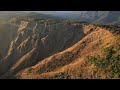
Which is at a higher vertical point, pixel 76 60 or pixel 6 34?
pixel 6 34

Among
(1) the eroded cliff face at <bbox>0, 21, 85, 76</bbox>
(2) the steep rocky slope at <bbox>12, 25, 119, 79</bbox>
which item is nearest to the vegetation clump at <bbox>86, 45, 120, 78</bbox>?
(2) the steep rocky slope at <bbox>12, 25, 119, 79</bbox>

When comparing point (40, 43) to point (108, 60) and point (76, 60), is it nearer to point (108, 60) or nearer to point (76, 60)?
point (76, 60)

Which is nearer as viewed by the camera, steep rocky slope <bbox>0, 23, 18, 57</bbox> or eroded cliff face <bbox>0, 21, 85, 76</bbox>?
eroded cliff face <bbox>0, 21, 85, 76</bbox>

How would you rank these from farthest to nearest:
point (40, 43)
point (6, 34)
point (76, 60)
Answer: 1. point (6, 34)
2. point (40, 43)
3. point (76, 60)

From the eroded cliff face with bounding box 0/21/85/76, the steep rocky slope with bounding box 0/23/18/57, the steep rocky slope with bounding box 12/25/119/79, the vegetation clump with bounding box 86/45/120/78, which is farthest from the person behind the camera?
the steep rocky slope with bounding box 0/23/18/57

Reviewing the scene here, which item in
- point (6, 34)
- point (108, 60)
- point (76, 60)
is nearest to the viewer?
point (108, 60)

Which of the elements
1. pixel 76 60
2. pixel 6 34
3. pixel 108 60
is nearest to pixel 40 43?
pixel 76 60

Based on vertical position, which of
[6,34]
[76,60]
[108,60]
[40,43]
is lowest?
[76,60]

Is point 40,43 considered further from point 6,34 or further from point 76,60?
point 6,34

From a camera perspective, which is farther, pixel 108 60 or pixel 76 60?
pixel 76 60

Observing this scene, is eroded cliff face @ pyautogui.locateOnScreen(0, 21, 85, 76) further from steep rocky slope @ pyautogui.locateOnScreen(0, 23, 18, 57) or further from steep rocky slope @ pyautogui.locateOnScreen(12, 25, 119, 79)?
steep rocky slope @ pyautogui.locateOnScreen(0, 23, 18, 57)
